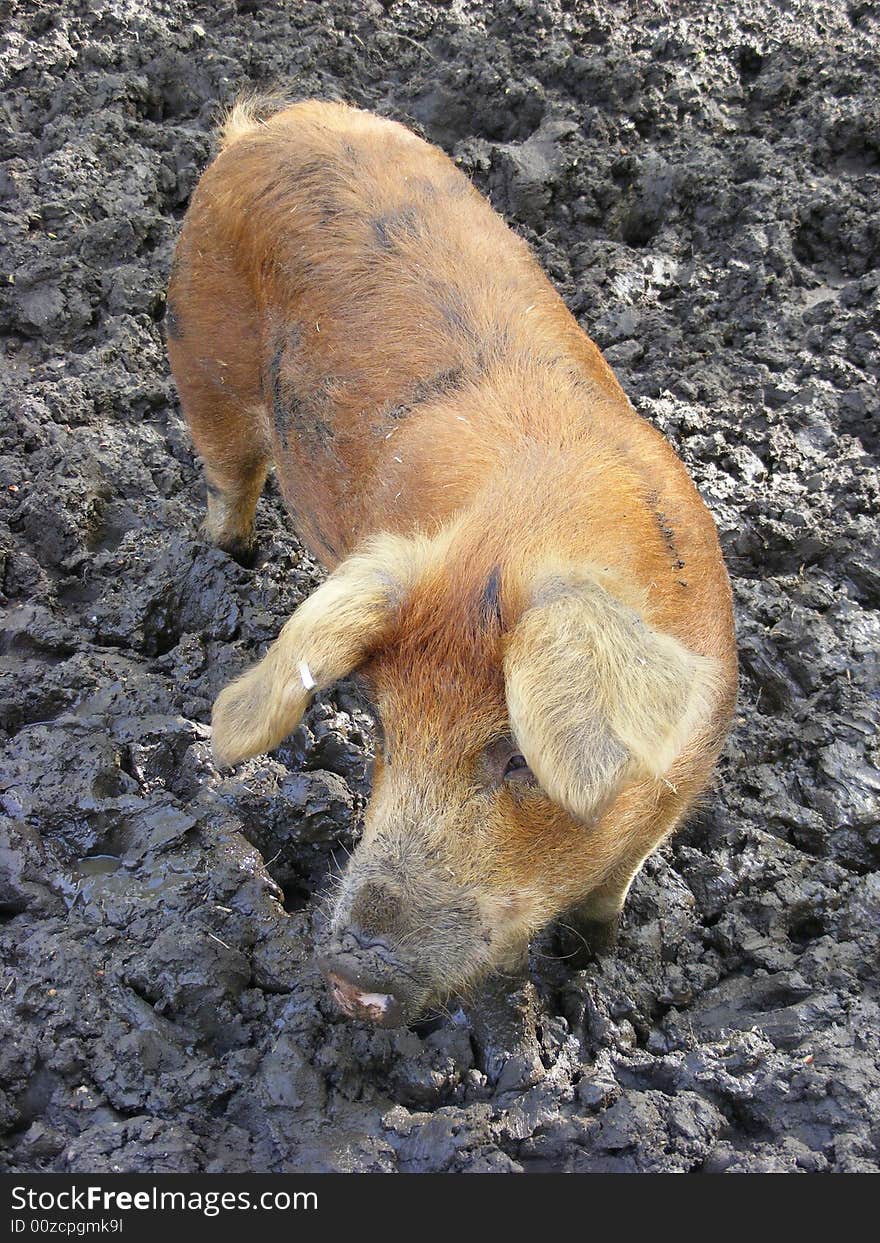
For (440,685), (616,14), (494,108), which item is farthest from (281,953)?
(616,14)

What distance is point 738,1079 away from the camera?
10.3ft

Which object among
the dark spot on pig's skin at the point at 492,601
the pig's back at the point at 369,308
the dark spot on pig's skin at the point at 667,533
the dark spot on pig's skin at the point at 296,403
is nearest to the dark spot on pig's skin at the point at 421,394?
the pig's back at the point at 369,308

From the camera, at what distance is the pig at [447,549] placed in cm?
261

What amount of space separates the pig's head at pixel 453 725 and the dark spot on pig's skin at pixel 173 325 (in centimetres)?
210

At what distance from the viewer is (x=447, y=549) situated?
293cm

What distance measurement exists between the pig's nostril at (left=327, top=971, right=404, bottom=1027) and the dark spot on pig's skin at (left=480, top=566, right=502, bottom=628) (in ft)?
2.85

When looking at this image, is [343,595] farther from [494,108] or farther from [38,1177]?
[494,108]

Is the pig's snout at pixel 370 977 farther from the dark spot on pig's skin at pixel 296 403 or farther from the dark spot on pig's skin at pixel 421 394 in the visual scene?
the dark spot on pig's skin at pixel 296 403

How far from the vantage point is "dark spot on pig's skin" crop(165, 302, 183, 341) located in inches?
181

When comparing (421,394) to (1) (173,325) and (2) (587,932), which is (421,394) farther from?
(2) (587,932)

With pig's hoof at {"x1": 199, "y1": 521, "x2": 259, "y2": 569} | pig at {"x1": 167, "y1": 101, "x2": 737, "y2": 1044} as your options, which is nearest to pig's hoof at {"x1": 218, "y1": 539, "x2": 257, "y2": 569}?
pig's hoof at {"x1": 199, "y1": 521, "x2": 259, "y2": 569}

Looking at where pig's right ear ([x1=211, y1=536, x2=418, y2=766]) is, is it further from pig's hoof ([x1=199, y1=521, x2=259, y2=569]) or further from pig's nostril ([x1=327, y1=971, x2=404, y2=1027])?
pig's hoof ([x1=199, y1=521, x2=259, y2=569])

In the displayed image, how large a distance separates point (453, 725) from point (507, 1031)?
1065mm

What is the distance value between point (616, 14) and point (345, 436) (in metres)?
4.27
